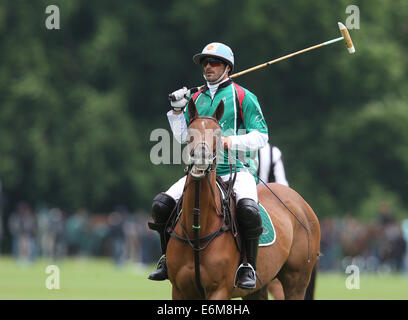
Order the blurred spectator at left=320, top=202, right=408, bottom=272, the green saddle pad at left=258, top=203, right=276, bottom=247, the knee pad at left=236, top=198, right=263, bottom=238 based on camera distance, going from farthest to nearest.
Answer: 1. the blurred spectator at left=320, top=202, right=408, bottom=272
2. the green saddle pad at left=258, top=203, right=276, bottom=247
3. the knee pad at left=236, top=198, right=263, bottom=238

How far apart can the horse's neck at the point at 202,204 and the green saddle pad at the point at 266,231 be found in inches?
36.4

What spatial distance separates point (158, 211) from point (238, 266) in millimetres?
913

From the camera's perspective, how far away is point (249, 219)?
9.07m

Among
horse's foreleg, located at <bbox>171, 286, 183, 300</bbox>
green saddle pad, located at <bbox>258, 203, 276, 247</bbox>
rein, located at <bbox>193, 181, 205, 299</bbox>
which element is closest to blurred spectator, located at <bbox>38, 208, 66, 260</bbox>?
green saddle pad, located at <bbox>258, 203, 276, 247</bbox>

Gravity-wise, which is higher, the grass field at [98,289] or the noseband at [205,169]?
the grass field at [98,289]

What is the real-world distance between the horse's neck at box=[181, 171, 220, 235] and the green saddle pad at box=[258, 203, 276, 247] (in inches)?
36.4

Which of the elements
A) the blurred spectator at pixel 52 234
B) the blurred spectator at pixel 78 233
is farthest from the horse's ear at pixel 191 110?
the blurred spectator at pixel 78 233

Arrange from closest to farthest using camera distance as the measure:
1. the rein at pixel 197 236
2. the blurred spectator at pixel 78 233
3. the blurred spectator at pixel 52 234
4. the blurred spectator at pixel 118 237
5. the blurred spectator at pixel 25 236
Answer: the rein at pixel 197 236, the blurred spectator at pixel 25 236, the blurred spectator at pixel 118 237, the blurred spectator at pixel 52 234, the blurred spectator at pixel 78 233

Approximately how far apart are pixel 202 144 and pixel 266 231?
1.82 metres

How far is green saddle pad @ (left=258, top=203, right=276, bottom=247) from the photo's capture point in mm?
9656

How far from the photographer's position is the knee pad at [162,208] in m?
9.16

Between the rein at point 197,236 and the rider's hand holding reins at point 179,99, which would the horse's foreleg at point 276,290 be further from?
the rider's hand holding reins at point 179,99

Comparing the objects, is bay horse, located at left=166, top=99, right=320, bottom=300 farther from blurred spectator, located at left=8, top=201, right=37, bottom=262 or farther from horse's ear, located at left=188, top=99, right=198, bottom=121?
blurred spectator, located at left=8, top=201, right=37, bottom=262

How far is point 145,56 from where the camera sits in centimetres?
4119
